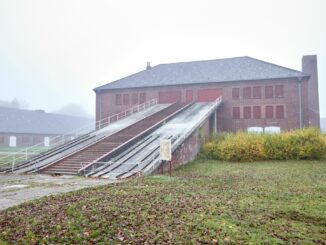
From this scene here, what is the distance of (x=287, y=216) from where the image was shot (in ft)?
25.1

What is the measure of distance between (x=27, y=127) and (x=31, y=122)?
2052mm

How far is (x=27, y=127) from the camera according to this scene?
5881 cm

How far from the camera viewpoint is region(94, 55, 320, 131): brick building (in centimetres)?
3306

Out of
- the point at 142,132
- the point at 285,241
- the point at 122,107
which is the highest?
the point at 122,107

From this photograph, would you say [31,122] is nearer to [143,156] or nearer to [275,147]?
[143,156]

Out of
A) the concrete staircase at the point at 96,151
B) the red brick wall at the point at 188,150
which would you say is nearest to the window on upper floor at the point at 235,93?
the concrete staircase at the point at 96,151

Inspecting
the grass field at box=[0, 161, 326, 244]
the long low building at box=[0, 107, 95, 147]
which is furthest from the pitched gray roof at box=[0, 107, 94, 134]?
the grass field at box=[0, 161, 326, 244]

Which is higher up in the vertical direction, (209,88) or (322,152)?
(209,88)

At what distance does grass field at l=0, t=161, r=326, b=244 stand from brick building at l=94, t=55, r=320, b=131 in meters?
22.3

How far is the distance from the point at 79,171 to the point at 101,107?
2528 centimetres

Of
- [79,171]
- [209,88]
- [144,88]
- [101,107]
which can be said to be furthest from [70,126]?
[79,171]

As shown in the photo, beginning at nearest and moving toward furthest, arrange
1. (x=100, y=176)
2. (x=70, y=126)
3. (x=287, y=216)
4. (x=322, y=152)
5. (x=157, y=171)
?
(x=287, y=216) < (x=100, y=176) < (x=157, y=171) < (x=322, y=152) < (x=70, y=126)

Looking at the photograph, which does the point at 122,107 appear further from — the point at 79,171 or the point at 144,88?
the point at 79,171

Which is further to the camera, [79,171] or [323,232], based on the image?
[79,171]
